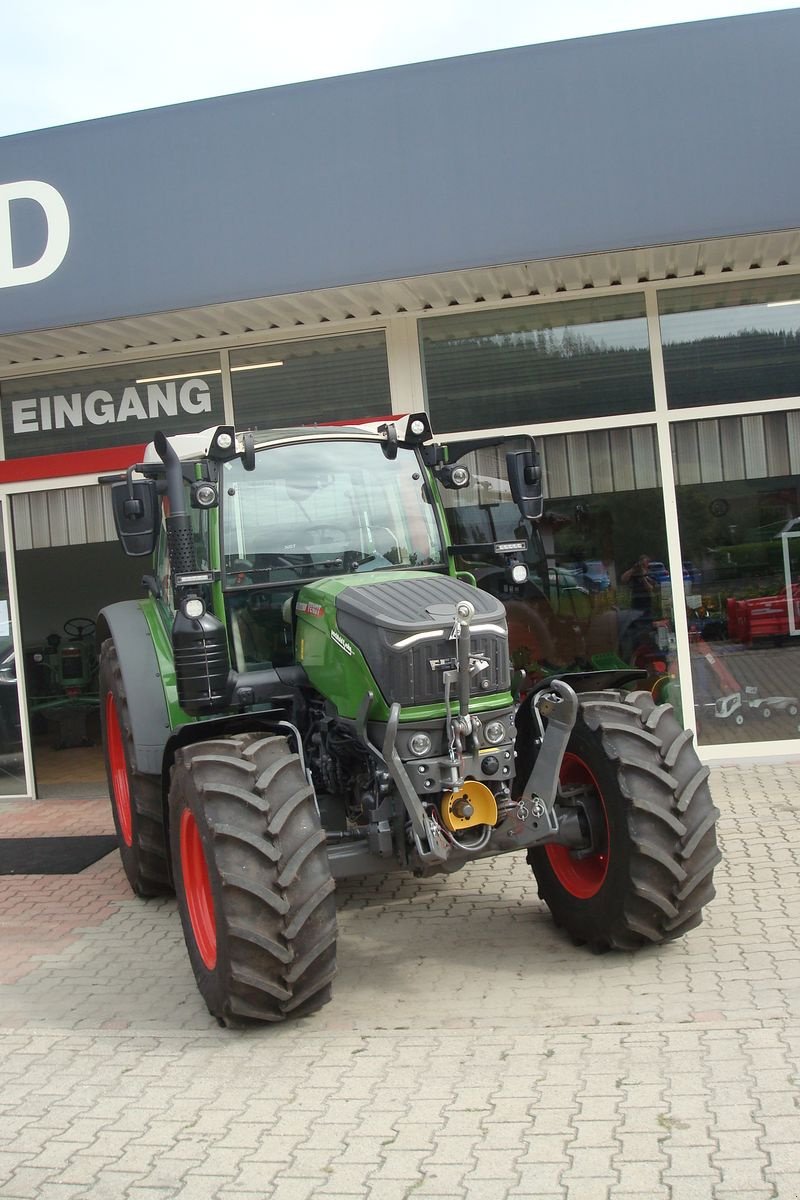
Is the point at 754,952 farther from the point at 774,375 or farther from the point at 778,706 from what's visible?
the point at 774,375

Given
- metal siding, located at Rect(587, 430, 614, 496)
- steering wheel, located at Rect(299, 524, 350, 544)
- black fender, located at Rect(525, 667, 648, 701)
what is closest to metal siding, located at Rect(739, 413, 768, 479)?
metal siding, located at Rect(587, 430, 614, 496)

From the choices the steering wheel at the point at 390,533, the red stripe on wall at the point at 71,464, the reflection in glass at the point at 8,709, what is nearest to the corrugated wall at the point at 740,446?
the steering wheel at the point at 390,533

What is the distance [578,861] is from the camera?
195 inches

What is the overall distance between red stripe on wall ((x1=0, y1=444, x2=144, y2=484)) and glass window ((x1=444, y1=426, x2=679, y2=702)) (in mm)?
2605

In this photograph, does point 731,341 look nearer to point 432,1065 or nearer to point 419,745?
point 419,745

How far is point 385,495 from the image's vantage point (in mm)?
5395

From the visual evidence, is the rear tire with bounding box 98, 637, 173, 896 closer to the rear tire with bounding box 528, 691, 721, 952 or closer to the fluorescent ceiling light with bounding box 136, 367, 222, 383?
the rear tire with bounding box 528, 691, 721, 952

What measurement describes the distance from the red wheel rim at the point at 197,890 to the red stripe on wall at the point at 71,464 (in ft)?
16.5

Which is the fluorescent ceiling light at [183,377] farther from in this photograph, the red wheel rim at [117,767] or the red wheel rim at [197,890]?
the red wheel rim at [197,890]

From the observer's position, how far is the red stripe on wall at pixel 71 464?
9076mm

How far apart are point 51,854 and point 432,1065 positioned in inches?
172

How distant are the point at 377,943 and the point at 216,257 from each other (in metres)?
4.58

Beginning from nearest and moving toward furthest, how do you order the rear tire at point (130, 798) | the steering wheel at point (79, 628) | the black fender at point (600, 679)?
the black fender at point (600, 679) → the rear tire at point (130, 798) → the steering wheel at point (79, 628)

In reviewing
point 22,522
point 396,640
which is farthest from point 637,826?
point 22,522
